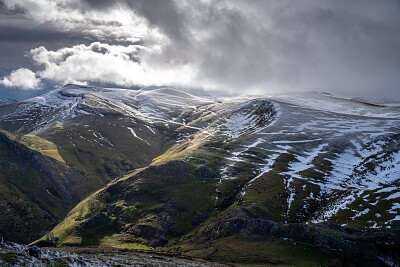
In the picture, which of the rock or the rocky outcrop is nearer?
the rock

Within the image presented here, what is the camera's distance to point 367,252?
134 meters

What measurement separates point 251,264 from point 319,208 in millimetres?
76535

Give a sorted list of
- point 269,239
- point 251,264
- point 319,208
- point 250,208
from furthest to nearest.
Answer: point 319,208 → point 250,208 → point 269,239 → point 251,264

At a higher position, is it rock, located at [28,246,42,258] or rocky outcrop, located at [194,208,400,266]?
rock, located at [28,246,42,258]

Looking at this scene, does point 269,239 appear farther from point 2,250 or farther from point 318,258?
point 2,250

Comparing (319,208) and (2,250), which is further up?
(2,250)

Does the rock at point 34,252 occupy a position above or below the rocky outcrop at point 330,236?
above

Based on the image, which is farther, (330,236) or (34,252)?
(330,236)

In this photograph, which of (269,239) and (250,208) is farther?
(250,208)

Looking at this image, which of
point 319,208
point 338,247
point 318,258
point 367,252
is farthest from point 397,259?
point 319,208

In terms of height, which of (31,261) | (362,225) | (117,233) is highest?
(31,261)

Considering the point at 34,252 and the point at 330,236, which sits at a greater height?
the point at 34,252

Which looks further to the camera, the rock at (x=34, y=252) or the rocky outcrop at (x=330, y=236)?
the rocky outcrop at (x=330, y=236)

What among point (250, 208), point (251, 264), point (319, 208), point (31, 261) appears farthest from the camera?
point (319, 208)
